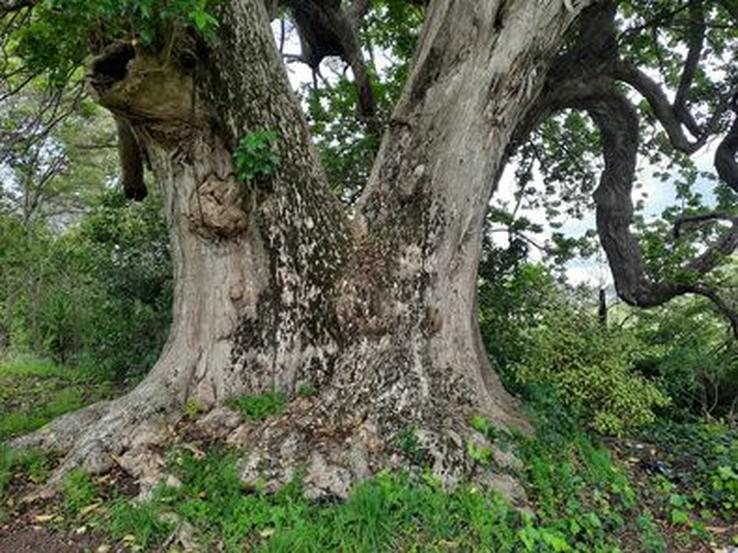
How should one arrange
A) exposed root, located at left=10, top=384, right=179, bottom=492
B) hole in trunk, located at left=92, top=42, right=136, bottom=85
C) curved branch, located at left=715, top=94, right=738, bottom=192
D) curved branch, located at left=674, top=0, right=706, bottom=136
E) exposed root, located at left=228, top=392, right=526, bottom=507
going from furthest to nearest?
1. curved branch, located at left=715, top=94, right=738, bottom=192
2. curved branch, located at left=674, top=0, right=706, bottom=136
3. exposed root, located at left=10, top=384, right=179, bottom=492
4. exposed root, located at left=228, top=392, right=526, bottom=507
5. hole in trunk, located at left=92, top=42, right=136, bottom=85

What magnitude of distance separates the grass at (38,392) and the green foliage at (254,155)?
3.02 meters

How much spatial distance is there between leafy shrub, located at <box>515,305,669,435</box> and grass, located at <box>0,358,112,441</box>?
435 cm

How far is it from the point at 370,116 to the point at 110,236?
3.57 meters

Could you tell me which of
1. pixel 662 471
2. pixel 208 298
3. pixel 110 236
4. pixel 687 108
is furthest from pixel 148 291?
pixel 687 108

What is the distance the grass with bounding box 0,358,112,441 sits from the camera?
514 centimetres

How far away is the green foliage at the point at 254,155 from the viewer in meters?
3.66

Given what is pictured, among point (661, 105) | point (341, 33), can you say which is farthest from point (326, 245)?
point (661, 105)

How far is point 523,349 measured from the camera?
5.95 m

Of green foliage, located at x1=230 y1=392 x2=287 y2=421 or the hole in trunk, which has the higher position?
the hole in trunk

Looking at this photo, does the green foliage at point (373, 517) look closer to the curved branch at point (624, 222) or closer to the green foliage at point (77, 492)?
the green foliage at point (77, 492)

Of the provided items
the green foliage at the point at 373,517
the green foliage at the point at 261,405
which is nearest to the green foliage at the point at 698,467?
the green foliage at the point at 373,517

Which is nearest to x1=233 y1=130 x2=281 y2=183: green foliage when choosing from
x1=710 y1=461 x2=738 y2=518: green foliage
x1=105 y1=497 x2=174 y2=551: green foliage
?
x1=105 y1=497 x2=174 y2=551: green foliage

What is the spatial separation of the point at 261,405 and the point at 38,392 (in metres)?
4.31

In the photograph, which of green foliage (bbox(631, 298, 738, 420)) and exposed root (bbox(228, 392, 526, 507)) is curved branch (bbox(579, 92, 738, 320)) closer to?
green foliage (bbox(631, 298, 738, 420))
